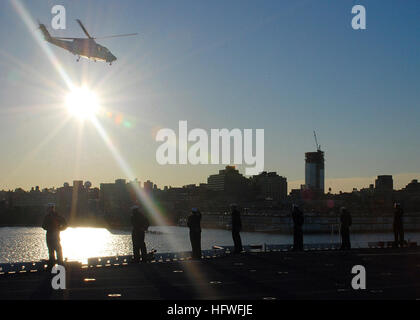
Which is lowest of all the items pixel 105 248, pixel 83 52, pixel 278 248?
pixel 105 248

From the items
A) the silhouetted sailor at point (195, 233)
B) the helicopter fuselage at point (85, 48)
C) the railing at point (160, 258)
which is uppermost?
the helicopter fuselage at point (85, 48)

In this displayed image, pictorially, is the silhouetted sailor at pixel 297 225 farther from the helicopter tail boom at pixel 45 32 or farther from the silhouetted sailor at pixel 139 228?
the helicopter tail boom at pixel 45 32

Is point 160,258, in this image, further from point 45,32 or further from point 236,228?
point 45,32

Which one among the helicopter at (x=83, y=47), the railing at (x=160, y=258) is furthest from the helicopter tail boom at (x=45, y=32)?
the railing at (x=160, y=258)

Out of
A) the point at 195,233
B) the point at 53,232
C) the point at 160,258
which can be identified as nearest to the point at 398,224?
the point at 195,233
